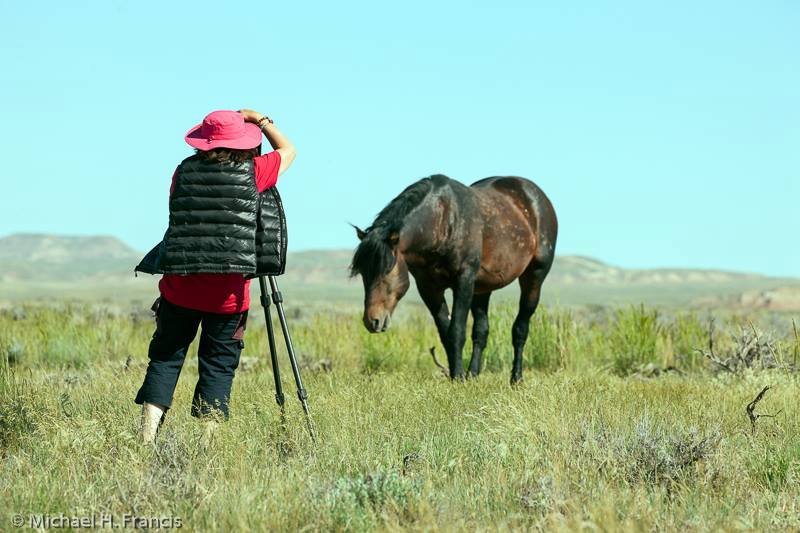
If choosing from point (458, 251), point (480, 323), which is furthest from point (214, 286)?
point (480, 323)

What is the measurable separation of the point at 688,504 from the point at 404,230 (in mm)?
4833

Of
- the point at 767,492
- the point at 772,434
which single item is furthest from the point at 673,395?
the point at 767,492

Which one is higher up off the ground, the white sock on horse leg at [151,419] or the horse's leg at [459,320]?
the horse's leg at [459,320]

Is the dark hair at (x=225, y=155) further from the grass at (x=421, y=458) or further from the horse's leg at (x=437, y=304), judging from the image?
the horse's leg at (x=437, y=304)

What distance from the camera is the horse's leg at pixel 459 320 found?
1014cm

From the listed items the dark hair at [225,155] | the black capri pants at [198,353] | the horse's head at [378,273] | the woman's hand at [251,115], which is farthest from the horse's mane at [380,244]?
the dark hair at [225,155]

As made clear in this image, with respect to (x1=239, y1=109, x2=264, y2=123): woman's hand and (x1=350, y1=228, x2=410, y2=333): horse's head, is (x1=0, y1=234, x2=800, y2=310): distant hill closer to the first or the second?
(x1=350, y1=228, x2=410, y2=333): horse's head

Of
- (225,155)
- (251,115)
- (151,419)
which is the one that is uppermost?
(251,115)

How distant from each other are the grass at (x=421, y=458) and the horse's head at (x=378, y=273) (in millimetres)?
678

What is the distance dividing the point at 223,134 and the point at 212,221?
57 centimetres

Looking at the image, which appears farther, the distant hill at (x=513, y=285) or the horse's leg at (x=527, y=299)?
the distant hill at (x=513, y=285)

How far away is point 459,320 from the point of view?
401 inches

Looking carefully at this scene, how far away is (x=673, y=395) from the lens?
361 inches

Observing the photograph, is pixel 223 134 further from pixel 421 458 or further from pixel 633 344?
pixel 633 344
